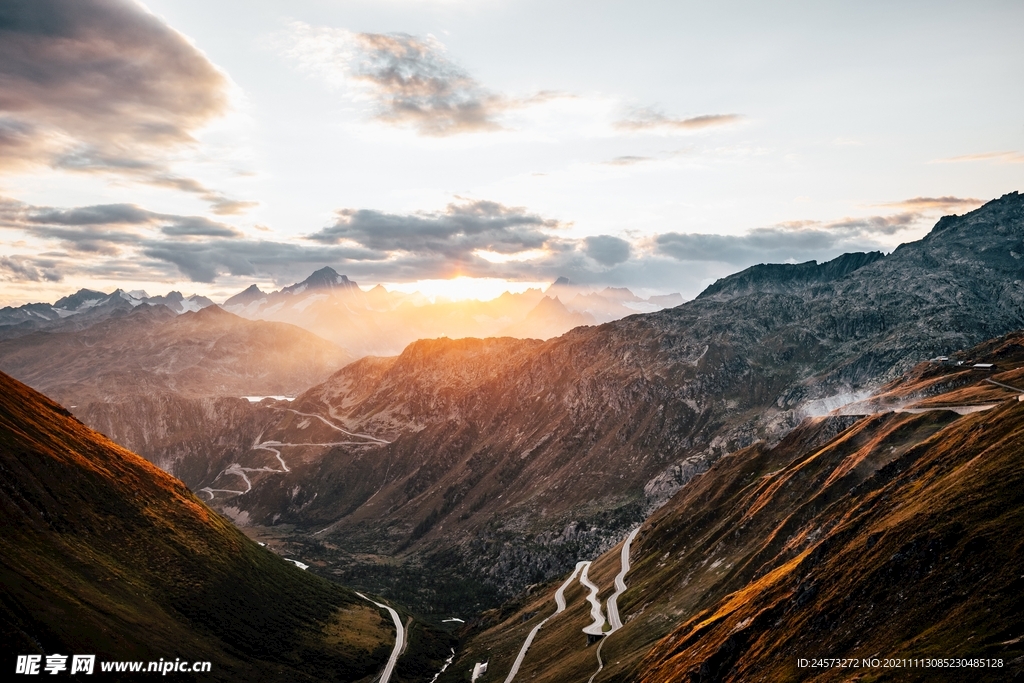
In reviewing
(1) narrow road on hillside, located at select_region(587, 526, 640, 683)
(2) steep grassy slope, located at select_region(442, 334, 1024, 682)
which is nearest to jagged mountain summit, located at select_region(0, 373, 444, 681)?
(2) steep grassy slope, located at select_region(442, 334, 1024, 682)

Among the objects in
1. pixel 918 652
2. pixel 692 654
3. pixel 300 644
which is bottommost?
pixel 300 644

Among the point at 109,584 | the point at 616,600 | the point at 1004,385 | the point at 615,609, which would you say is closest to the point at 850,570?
the point at 615,609

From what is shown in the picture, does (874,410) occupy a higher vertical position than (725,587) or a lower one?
higher

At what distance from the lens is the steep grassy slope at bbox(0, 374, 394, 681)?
5054 inches

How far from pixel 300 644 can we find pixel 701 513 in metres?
127

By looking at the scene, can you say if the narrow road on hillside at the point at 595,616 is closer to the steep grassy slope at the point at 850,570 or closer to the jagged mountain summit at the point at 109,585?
the steep grassy slope at the point at 850,570

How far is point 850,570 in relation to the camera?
8744cm

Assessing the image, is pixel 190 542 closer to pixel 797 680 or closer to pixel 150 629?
pixel 150 629

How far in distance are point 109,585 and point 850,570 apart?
533 feet

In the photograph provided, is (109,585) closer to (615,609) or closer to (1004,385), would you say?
(615,609)

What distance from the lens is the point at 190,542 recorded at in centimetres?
19938

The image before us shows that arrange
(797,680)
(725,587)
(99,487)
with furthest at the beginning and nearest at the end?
(99,487)
(725,587)
(797,680)

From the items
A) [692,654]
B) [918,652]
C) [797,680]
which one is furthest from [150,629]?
[918,652]

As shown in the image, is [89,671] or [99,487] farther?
[99,487]
